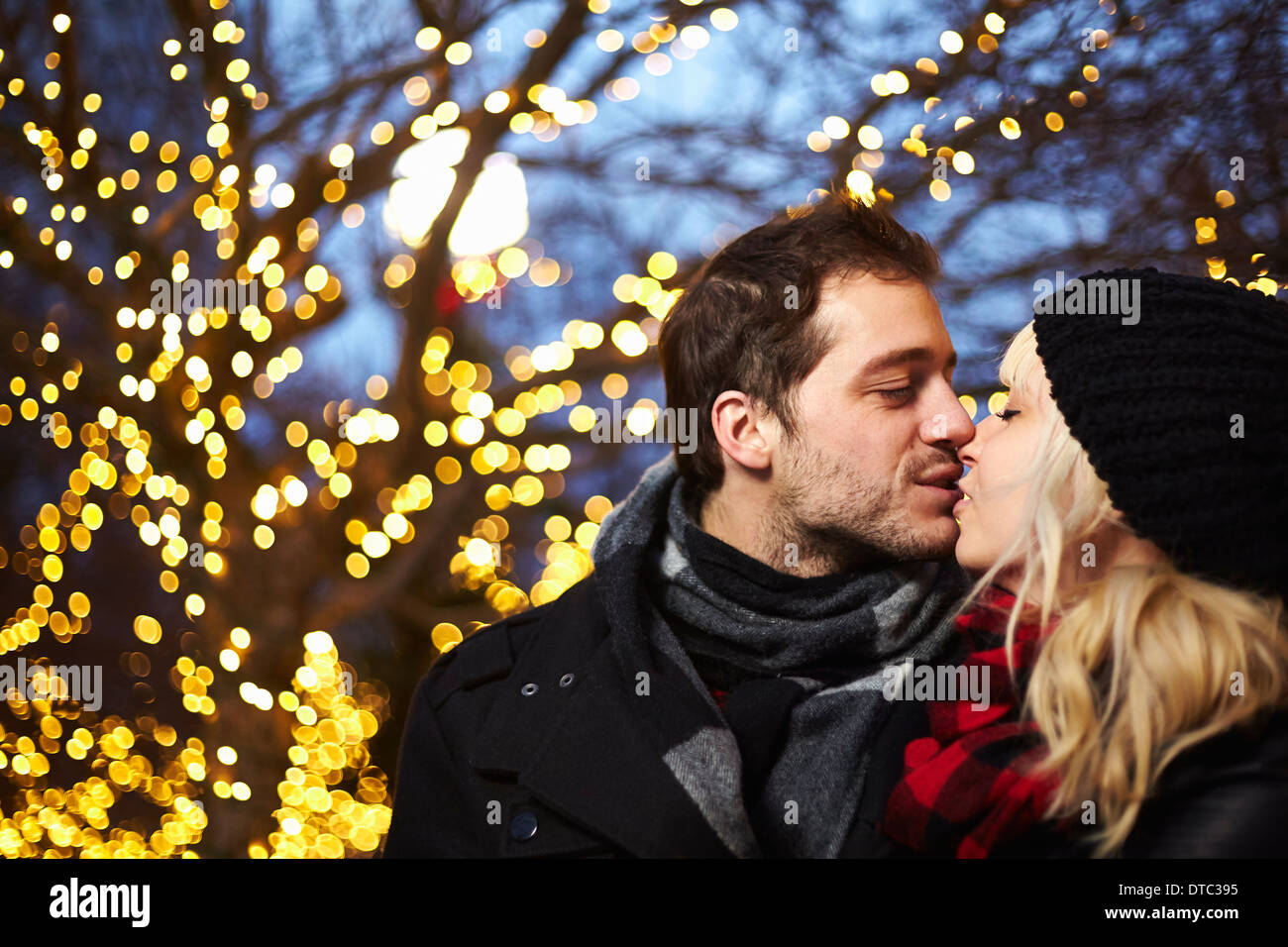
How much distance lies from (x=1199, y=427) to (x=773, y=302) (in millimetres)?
714

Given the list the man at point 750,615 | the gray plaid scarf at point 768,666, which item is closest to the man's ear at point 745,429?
the man at point 750,615

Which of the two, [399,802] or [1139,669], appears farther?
[399,802]

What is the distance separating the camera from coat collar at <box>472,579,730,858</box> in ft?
4.28

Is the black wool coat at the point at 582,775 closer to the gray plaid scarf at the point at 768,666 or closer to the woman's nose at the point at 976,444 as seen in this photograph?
the gray plaid scarf at the point at 768,666

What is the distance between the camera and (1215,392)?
109 centimetres

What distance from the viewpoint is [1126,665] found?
43.2 inches

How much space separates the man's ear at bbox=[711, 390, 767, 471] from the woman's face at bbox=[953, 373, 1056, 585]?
349 millimetres

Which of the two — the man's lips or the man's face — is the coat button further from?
the man's lips

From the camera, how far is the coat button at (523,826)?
138 centimetres

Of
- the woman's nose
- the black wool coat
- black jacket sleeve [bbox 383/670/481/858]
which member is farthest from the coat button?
the woman's nose

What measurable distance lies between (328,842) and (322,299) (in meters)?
1.26

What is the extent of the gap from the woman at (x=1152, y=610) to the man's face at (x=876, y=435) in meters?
A: 0.29
